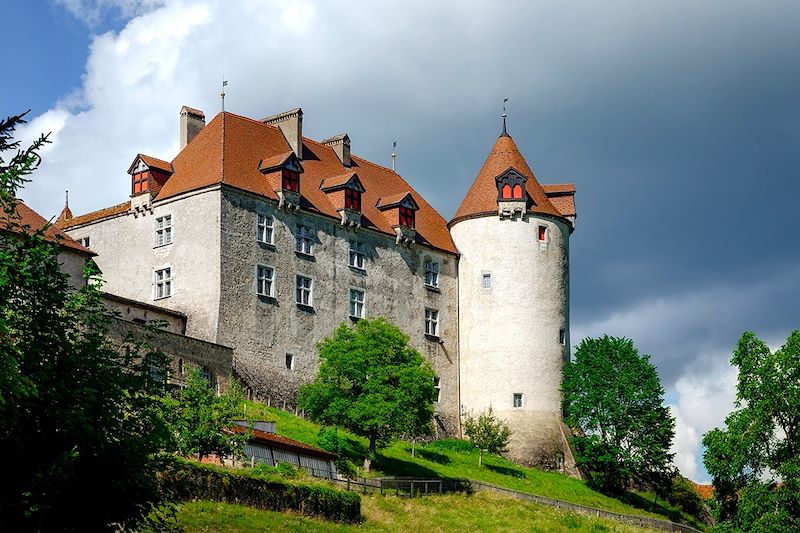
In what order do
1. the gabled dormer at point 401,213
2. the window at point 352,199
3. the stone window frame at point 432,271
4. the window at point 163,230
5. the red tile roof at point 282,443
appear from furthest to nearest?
the stone window frame at point 432,271
the gabled dormer at point 401,213
the window at point 352,199
the window at point 163,230
the red tile roof at point 282,443

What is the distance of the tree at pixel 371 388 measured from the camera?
54.1 meters

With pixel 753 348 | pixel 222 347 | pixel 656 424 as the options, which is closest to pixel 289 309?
pixel 222 347

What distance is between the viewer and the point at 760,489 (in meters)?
45.4

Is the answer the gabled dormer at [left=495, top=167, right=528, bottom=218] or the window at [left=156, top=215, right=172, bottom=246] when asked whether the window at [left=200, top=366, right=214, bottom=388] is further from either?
the gabled dormer at [left=495, top=167, right=528, bottom=218]

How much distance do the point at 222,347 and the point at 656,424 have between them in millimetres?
22180

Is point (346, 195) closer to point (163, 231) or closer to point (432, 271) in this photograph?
point (432, 271)

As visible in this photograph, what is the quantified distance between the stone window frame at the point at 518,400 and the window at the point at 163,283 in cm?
1914

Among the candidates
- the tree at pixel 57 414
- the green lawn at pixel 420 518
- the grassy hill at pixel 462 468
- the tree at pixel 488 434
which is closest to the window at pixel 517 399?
the tree at pixel 488 434

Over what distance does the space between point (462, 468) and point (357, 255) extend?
40.6 feet

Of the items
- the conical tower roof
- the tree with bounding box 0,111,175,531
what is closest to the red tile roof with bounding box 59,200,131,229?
the conical tower roof

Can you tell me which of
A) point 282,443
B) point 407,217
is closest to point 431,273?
point 407,217

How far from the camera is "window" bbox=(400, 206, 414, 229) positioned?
7006cm

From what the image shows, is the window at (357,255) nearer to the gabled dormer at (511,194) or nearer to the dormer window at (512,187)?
the gabled dormer at (511,194)

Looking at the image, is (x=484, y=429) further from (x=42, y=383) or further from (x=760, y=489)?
(x=42, y=383)
